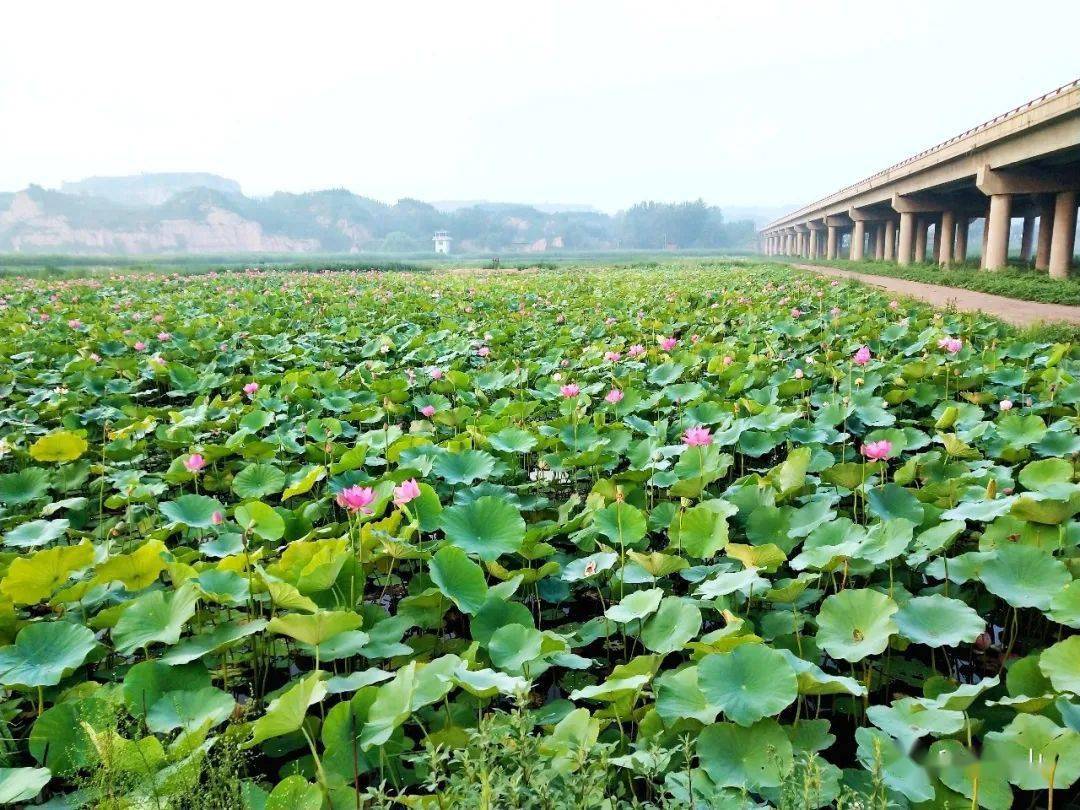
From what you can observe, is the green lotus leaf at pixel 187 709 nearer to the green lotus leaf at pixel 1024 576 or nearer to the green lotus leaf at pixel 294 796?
the green lotus leaf at pixel 294 796

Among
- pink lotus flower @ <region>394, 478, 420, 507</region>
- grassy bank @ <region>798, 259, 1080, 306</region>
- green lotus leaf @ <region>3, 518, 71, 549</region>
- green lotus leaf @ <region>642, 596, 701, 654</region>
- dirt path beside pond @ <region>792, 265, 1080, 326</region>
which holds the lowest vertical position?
green lotus leaf @ <region>642, 596, 701, 654</region>

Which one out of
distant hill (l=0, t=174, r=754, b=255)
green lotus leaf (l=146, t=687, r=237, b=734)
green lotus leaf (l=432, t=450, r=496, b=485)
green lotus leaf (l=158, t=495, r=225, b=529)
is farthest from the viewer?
distant hill (l=0, t=174, r=754, b=255)

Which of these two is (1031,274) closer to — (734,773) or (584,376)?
(584,376)

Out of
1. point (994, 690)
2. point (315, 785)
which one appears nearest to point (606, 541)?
point (994, 690)

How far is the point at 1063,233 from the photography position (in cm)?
1938

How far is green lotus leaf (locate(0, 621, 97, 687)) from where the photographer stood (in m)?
1.52

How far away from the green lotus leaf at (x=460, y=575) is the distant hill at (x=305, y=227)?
104 metres

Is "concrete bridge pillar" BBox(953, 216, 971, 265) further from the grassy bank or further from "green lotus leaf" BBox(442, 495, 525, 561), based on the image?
"green lotus leaf" BBox(442, 495, 525, 561)

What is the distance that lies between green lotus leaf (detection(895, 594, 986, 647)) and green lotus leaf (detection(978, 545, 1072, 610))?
0.14 meters

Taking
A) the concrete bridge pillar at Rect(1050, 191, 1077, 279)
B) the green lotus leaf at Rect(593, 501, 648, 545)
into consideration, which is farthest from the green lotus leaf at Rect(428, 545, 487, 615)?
the concrete bridge pillar at Rect(1050, 191, 1077, 279)

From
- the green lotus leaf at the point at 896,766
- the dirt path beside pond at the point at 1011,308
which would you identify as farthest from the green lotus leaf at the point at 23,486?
the dirt path beside pond at the point at 1011,308

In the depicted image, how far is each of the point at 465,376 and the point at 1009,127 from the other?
17289mm

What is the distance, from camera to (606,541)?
8.01 feet

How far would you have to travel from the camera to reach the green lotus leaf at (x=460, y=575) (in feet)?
5.88
